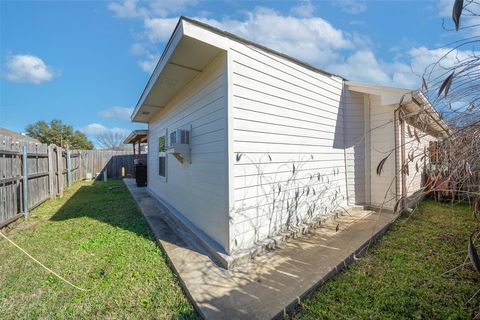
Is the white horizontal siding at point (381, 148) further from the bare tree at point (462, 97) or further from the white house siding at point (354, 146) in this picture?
the bare tree at point (462, 97)

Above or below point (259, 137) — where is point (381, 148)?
below

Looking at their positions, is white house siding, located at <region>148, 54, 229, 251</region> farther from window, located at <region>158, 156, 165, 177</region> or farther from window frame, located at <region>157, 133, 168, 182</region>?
window, located at <region>158, 156, 165, 177</region>

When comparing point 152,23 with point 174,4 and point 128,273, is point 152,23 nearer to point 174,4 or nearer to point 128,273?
point 174,4

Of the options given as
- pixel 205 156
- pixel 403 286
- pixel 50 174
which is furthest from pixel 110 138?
pixel 403 286

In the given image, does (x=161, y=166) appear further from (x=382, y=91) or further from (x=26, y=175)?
(x=382, y=91)

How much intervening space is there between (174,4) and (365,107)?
5211mm

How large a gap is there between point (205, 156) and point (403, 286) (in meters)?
3.27

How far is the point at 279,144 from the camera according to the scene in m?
3.91

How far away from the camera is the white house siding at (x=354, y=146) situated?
18.5 feet

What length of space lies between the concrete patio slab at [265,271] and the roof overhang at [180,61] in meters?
3.03

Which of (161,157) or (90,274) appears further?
(161,157)

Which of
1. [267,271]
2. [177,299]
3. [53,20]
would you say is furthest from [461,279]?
[53,20]

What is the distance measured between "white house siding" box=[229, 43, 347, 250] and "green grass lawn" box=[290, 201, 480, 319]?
4.31 ft

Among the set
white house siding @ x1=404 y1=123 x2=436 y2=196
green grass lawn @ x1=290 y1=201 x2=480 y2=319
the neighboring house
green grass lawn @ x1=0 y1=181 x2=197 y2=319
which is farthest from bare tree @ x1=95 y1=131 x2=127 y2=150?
green grass lawn @ x1=290 y1=201 x2=480 y2=319
